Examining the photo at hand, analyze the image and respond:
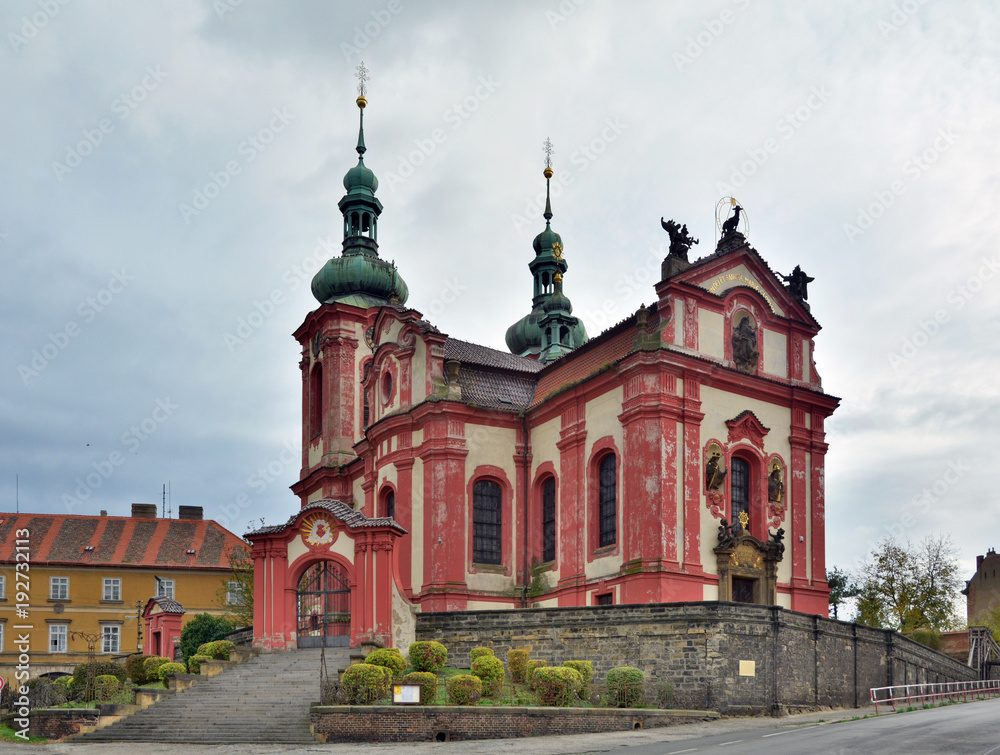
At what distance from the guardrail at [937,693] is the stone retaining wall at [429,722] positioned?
9.38 m

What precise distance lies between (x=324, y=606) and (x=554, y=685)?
861cm

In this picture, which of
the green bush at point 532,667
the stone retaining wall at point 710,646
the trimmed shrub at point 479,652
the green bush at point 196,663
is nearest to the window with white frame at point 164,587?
the green bush at point 196,663

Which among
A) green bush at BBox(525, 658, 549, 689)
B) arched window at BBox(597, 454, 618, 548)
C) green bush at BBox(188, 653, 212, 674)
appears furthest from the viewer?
arched window at BBox(597, 454, 618, 548)

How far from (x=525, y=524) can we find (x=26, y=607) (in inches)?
1165

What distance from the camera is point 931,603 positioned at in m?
52.7

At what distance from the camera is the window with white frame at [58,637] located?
Result: 53.8 m

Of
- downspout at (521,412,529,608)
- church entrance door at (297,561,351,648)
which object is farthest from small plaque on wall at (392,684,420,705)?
downspout at (521,412,529,608)

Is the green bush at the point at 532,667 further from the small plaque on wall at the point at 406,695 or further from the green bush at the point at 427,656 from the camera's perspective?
the small plaque on wall at the point at 406,695

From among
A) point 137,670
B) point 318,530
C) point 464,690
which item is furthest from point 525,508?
point 464,690

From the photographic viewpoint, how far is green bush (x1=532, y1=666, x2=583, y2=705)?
79.6 feet

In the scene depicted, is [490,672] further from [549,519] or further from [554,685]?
[549,519]

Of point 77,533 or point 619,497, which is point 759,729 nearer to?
point 619,497

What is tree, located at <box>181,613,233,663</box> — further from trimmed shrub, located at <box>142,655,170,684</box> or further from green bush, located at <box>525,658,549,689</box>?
green bush, located at <box>525,658,549,689</box>

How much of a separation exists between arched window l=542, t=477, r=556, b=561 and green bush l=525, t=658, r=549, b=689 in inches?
321
